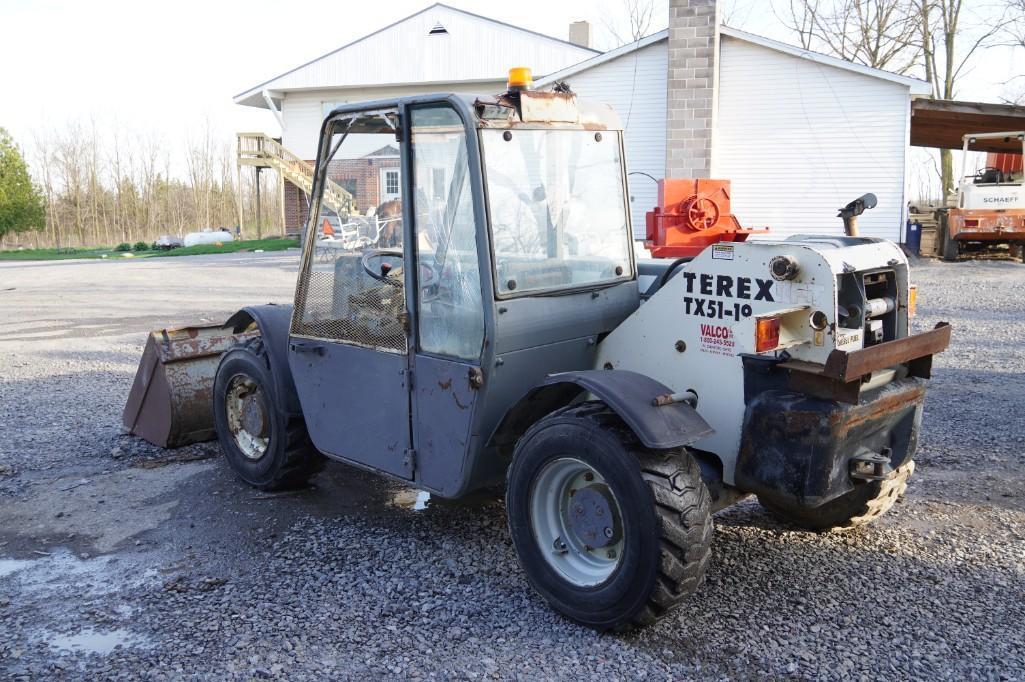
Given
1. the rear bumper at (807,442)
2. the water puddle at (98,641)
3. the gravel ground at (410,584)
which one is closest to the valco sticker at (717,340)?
the rear bumper at (807,442)

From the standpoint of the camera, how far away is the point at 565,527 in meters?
3.89

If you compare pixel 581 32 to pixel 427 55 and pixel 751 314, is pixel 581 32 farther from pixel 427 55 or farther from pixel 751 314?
pixel 751 314

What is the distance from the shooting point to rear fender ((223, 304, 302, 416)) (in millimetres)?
5199

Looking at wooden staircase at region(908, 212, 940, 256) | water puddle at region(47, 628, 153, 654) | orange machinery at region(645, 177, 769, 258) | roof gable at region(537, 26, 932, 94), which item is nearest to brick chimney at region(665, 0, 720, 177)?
roof gable at region(537, 26, 932, 94)

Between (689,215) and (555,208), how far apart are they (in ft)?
18.3

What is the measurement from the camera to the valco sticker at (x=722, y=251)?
3.74m

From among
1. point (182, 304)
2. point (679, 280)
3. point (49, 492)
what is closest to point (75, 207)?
point (182, 304)

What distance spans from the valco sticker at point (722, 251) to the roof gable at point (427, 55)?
94.0 ft

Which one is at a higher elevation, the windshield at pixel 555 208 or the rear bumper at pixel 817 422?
the windshield at pixel 555 208

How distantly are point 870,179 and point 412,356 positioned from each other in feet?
57.4

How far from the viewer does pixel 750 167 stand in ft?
65.6

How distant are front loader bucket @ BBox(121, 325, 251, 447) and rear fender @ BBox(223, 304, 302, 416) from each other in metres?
1.01

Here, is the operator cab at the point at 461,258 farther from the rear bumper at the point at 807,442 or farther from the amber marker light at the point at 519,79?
the rear bumper at the point at 807,442

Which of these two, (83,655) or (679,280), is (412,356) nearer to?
(679,280)
